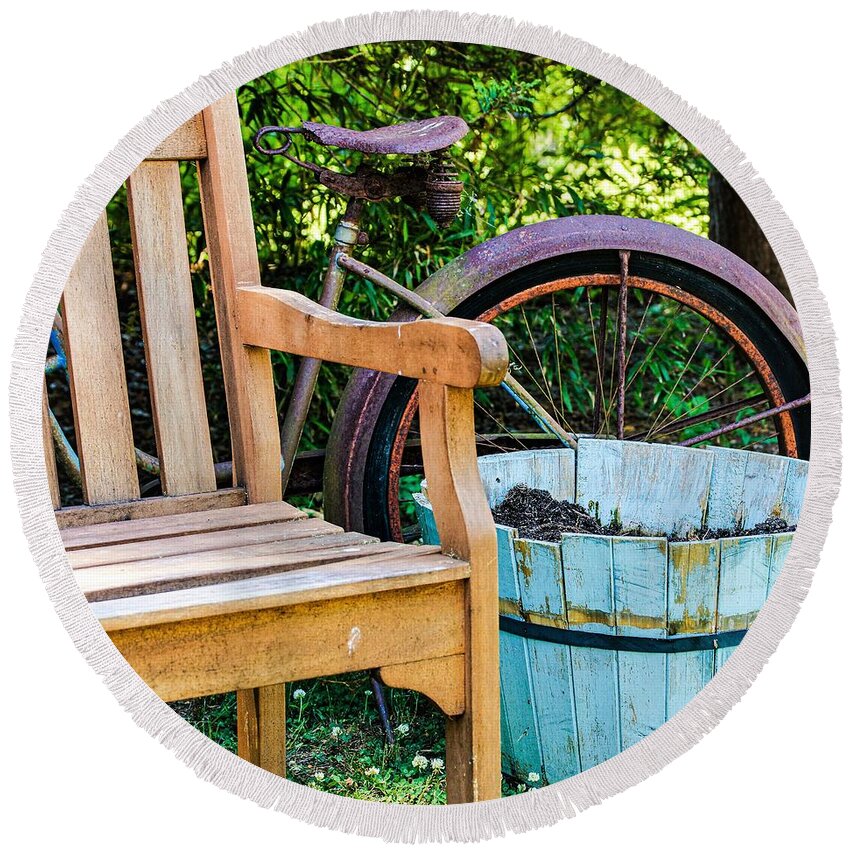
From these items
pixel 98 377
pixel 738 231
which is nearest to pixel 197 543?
pixel 98 377

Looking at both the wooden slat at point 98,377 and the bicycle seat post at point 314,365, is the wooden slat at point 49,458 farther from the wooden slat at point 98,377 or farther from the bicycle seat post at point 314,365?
the bicycle seat post at point 314,365

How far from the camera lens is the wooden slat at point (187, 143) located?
1.56m

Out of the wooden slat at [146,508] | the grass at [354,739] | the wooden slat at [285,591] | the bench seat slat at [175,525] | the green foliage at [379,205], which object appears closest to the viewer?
the wooden slat at [285,591]

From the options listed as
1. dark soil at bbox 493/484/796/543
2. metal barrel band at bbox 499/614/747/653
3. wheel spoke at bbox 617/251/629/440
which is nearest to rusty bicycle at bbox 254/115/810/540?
wheel spoke at bbox 617/251/629/440

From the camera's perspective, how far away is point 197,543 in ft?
4.39

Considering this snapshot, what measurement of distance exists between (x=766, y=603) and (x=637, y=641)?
214mm

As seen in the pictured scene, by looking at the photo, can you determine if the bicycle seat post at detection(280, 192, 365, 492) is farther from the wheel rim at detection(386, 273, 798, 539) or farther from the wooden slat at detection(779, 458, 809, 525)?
the wooden slat at detection(779, 458, 809, 525)

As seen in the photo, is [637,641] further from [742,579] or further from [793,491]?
[793,491]

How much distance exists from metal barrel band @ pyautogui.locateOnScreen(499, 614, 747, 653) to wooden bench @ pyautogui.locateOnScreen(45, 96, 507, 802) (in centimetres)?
28

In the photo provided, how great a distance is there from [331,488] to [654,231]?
751 millimetres

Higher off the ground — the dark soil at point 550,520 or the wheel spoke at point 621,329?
the wheel spoke at point 621,329

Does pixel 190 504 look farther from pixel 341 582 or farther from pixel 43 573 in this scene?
pixel 341 582

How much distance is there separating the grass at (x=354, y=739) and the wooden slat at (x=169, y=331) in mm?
543

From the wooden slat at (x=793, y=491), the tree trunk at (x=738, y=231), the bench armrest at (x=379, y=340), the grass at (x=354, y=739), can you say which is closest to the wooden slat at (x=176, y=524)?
the bench armrest at (x=379, y=340)
